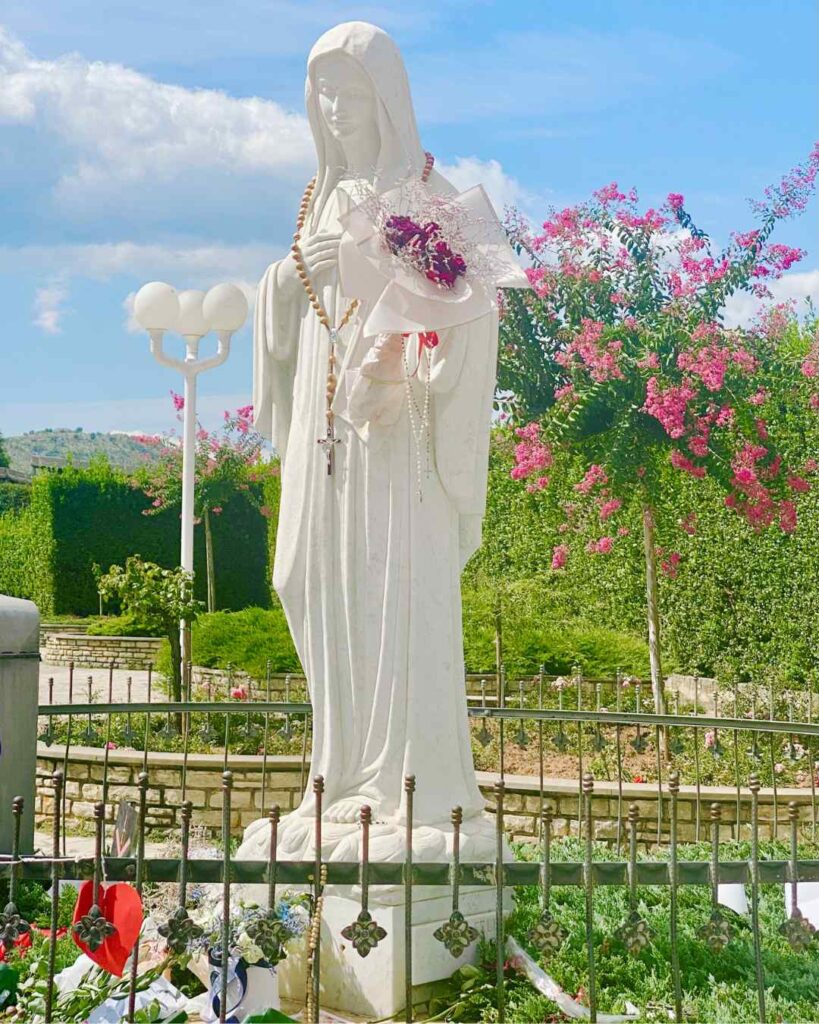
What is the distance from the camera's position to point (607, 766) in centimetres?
812

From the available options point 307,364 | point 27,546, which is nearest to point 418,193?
point 307,364

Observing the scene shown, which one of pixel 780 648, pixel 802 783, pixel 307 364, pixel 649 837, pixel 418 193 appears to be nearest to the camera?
pixel 418 193

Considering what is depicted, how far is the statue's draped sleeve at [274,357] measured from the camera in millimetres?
4598

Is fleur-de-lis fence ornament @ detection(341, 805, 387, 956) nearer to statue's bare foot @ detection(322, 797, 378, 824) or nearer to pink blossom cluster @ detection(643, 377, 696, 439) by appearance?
statue's bare foot @ detection(322, 797, 378, 824)

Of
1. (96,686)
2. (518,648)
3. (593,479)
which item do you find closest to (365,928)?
(593,479)

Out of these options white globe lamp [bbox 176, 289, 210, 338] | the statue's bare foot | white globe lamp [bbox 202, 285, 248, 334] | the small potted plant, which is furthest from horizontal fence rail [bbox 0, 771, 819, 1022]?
white globe lamp [bbox 176, 289, 210, 338]

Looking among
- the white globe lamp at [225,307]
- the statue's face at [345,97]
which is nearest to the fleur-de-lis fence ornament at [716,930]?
the statue's face at [345,97]

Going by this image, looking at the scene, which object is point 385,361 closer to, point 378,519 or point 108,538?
point 378,519

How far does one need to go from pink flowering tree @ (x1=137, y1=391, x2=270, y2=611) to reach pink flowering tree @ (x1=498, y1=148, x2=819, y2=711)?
433 inches

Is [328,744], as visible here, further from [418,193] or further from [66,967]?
[418,193]

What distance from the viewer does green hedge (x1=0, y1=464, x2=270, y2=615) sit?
22969 mm

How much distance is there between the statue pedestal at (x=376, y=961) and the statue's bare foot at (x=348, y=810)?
0.76ft

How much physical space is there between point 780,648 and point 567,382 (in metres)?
2.92

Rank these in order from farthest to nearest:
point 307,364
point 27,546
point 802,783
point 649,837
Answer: point 27,546 → point 802,783 → point 649,837 → point 307,364
